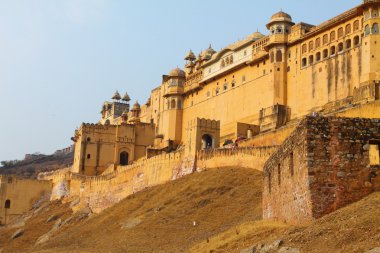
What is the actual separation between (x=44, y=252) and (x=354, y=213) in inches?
874

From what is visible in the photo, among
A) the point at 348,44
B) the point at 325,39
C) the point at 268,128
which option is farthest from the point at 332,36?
the point at 268,128

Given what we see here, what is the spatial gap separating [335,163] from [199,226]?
14.9 meters

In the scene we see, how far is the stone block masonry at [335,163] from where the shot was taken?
1134 cm

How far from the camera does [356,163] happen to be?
11547 millimetres

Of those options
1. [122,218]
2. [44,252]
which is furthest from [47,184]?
[44,252]

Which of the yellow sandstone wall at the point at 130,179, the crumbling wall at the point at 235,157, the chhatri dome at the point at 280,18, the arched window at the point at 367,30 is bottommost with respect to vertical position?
the yellow sandstone wall at the point at 130,179

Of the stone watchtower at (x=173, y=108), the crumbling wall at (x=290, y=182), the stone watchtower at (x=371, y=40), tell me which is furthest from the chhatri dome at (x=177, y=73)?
the crumbling wall at (x=290, y=182)

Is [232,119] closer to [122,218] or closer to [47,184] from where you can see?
[47,184]

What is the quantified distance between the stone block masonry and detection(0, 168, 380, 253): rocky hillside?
0.41m

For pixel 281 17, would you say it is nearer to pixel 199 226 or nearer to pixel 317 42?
pixel 317 42

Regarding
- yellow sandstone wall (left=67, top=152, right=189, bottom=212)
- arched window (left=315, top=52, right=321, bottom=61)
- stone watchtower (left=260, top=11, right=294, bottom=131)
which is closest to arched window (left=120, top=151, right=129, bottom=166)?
yellow sandstone wall (left=67, top=152, right=189, bottom=212)

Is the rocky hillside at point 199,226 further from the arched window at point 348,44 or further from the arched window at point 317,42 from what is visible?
the arched window at point 317,42

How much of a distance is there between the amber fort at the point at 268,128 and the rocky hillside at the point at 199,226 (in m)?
0.78

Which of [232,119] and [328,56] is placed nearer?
[328,56]
